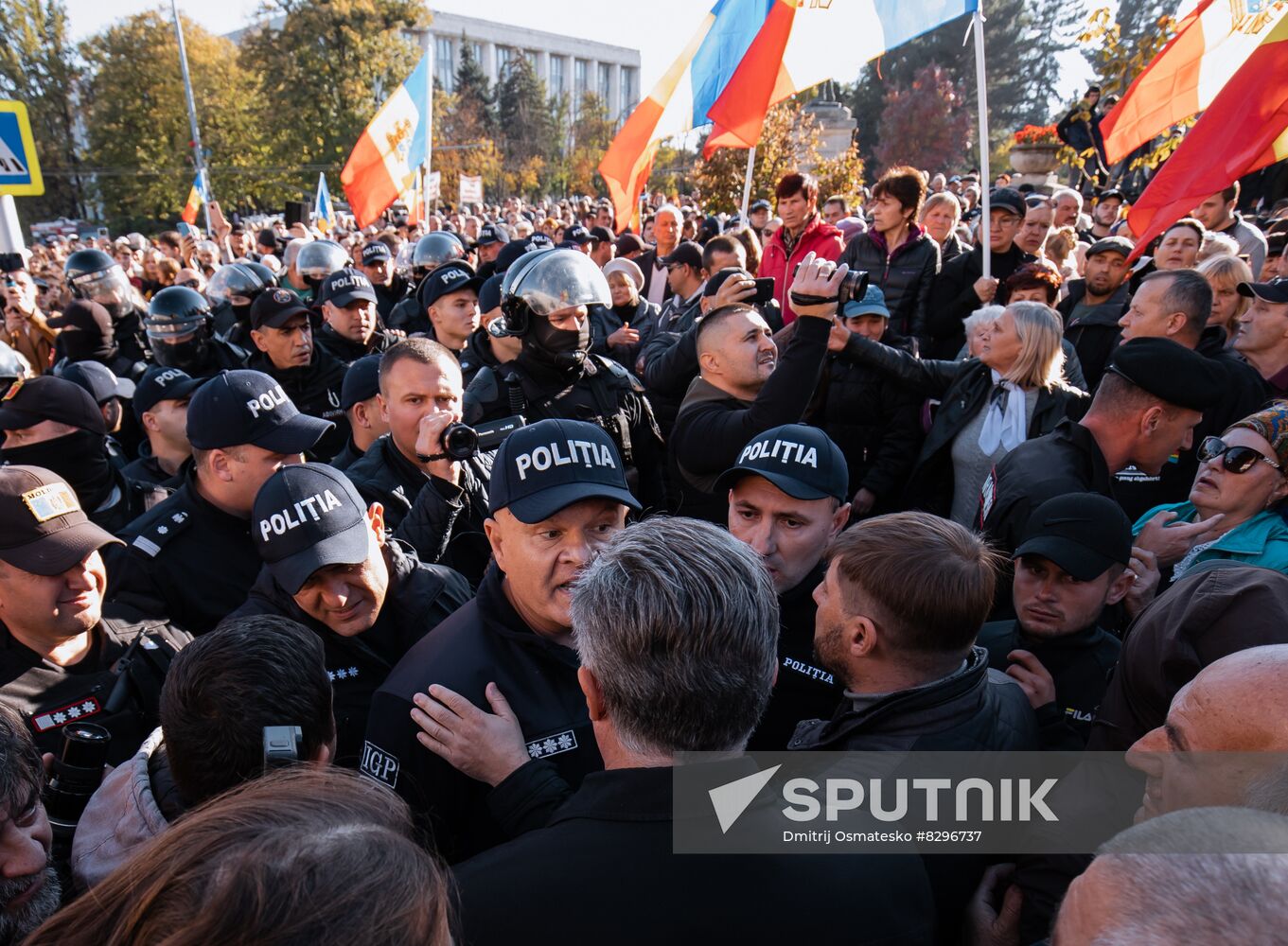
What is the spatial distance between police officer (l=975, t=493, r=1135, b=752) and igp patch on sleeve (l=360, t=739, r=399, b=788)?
1725 millimetres

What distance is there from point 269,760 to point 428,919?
780 millimetres

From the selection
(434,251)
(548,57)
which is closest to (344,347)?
(434,251)

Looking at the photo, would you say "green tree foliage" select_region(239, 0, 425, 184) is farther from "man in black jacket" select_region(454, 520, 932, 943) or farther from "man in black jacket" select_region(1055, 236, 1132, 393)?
"man in black jacket" select_region(454, 520, 932, 943)

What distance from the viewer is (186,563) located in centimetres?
320

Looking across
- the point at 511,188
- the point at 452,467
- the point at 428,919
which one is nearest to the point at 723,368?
the point at 452,467

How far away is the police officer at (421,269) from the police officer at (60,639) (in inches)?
212

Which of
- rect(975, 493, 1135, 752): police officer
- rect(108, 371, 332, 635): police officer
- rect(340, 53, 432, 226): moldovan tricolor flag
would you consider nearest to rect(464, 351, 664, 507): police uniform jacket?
rect(108, 371, 332, 635): police officer

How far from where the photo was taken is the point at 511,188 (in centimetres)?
5253

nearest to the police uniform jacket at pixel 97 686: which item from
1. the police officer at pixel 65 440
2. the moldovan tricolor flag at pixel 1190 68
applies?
the police officer at pixel 65 440

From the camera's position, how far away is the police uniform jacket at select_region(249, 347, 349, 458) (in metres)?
5.53

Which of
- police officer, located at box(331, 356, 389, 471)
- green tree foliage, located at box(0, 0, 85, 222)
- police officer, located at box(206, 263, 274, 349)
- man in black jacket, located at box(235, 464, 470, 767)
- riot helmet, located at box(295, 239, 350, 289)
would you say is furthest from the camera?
green tree foliage, located at box(0, 0, 85, 222)

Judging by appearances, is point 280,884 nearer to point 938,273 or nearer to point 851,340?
point 851,340

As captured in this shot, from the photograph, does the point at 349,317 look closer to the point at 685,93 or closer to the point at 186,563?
the point at 186,563

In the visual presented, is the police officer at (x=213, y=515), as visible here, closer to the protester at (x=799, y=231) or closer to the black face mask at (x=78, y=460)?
the black face mask at (x=78, y=460)
